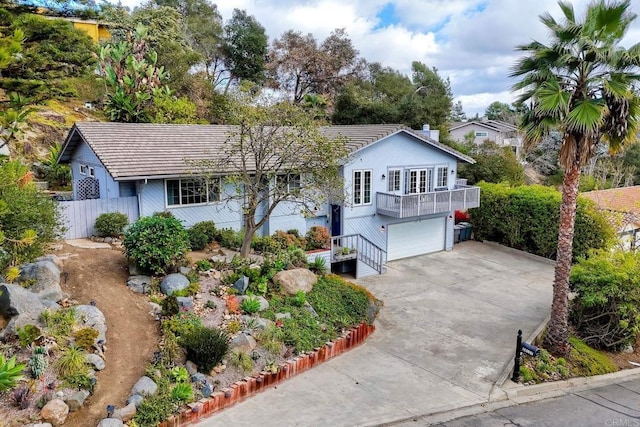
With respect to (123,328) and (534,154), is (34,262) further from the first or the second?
(534,154)

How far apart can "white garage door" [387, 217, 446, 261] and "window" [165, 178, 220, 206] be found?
9240 mm

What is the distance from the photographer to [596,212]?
2172 centimetres

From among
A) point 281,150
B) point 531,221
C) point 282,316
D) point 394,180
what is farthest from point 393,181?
point 282,316

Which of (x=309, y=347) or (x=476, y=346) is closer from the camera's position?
(x=309, y=347)

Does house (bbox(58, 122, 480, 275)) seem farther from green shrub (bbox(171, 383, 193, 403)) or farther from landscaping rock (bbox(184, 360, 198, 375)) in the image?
green shrub (bbox(171, 383, 193, 403))

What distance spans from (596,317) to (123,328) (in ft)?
44.5

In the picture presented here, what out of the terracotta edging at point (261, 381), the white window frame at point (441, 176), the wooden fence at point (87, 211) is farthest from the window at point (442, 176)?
the wooden fence at point (87, 211)

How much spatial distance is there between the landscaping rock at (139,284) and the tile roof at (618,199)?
21949 mm

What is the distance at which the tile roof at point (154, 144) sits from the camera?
17156 millimetres

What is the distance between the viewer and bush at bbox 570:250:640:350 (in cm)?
1353

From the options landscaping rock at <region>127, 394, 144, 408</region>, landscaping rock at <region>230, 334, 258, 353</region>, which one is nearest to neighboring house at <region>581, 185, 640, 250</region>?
landscaping rock at <region>230, 334, 258, 353</region>

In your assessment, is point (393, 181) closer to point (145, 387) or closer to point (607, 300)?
point (607, 300)

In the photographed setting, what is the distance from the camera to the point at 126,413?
8.41 metres

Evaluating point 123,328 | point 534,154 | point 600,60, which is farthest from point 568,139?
point 534,154
